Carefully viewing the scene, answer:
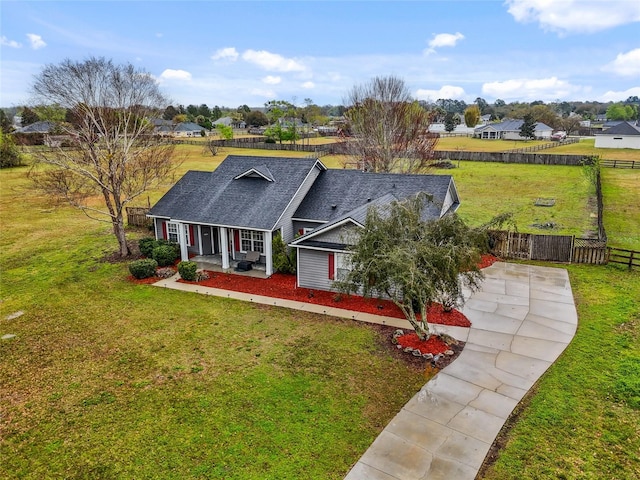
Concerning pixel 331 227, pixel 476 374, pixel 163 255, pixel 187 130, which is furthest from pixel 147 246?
pixel 187 130

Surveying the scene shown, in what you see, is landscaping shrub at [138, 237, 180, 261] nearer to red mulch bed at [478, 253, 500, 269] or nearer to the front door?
the front door

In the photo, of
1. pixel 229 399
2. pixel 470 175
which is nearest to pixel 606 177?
pixel 470 175

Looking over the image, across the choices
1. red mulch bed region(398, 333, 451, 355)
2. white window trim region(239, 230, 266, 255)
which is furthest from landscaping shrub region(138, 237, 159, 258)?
red mulch bed region(398, 333, 451, 355)

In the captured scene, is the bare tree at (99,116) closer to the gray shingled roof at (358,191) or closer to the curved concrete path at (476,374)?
the curved concrete path at (476,374)

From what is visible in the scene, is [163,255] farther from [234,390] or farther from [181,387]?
[234,390]

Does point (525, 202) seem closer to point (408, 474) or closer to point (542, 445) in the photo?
point (542, 445)

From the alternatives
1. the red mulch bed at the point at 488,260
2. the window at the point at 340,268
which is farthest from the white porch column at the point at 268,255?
the red mulch bed at the point at 488,260
